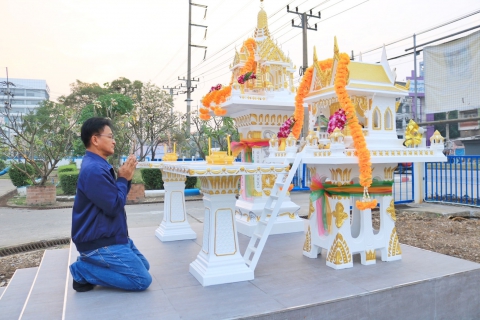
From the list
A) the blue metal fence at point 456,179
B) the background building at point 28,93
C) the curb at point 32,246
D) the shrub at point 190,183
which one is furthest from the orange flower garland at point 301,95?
the background building at point 28,93

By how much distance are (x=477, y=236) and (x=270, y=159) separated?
506cm

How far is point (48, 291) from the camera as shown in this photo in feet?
13.1

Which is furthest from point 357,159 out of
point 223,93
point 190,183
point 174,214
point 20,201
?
point 20,201

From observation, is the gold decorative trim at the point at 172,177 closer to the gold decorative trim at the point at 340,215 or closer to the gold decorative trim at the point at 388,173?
the gold decorative trim at the point at 340,215

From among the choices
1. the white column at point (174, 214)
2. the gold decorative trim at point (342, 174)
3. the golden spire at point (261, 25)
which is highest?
the golden spire at point (261, 25)

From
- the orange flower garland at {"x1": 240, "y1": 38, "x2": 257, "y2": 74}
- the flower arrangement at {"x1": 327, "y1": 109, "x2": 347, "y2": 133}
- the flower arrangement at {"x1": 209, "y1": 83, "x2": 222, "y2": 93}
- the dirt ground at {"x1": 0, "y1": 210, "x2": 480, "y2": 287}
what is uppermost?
the orange flower garland at {"x1": 240, "y1": 38, "x2": 257, "y2": 74}

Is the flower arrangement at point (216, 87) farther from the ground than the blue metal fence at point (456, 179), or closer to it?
farther from the ground

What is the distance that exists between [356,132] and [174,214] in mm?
3509

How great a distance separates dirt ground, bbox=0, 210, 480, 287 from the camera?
6133 millimetres

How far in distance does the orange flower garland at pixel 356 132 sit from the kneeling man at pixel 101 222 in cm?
258

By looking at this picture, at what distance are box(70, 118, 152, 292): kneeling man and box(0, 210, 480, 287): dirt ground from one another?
2550 mm

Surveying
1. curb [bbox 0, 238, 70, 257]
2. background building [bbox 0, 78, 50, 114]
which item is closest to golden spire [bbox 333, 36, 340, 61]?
curb [bbox 0, 238, 70, 257]

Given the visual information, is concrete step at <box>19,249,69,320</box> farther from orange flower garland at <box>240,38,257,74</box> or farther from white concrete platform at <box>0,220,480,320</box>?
orange flower garland at <box>240,38,257,74</box>

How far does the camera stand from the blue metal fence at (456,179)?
33.1 feet
